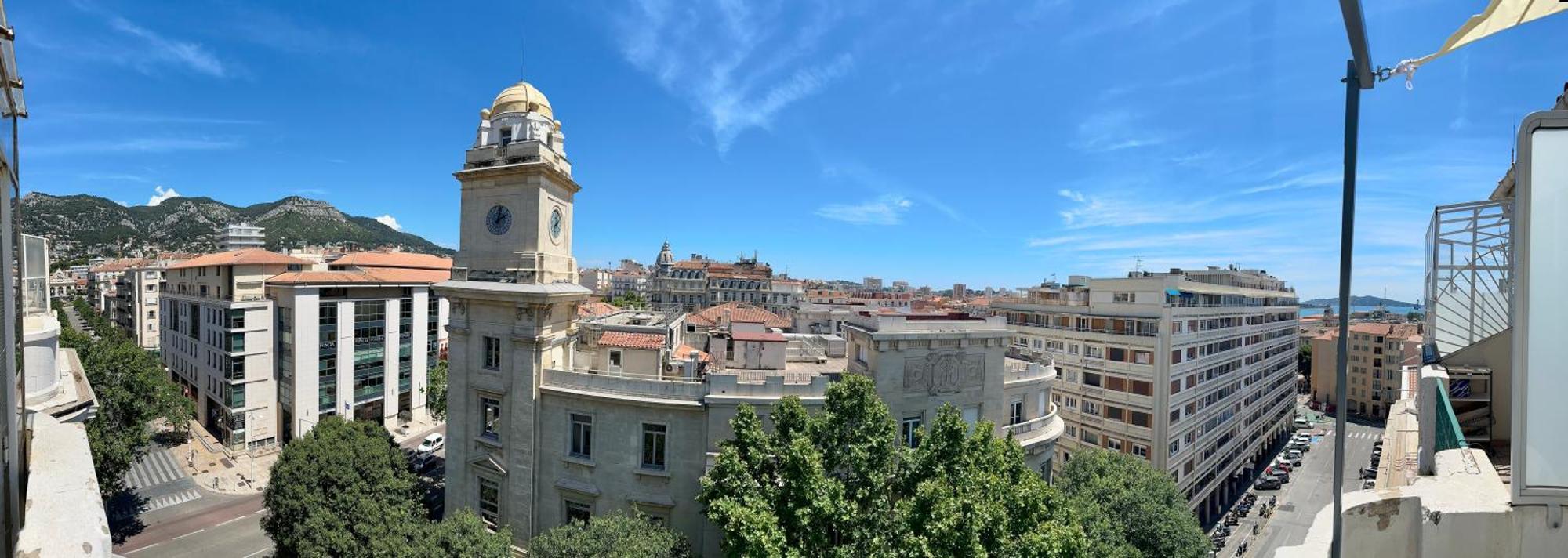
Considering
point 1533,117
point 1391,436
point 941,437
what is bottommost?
point 941,437

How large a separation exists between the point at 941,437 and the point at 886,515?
267 cm

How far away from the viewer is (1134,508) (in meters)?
25.8

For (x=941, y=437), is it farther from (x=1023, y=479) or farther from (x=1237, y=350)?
(x=1237, y=350)

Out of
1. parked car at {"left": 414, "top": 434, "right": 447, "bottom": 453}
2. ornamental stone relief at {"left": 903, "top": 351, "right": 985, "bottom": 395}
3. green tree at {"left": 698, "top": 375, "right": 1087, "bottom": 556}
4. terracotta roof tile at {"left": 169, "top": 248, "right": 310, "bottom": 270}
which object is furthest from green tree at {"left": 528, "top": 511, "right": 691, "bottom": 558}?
terracotta roof tile at {"left": 169, "top": 248, "right": 310, "bottom": 270}

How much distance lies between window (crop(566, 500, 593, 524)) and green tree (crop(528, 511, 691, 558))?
3679 mm

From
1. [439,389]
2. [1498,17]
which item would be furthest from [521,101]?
[439,389]

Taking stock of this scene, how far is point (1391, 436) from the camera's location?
11781 millimetres

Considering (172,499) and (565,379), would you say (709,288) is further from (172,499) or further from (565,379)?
(565,379)

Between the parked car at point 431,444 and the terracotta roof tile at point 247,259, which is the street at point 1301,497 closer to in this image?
the parked car at point 431,444

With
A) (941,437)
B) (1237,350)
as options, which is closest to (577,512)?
(941,437)

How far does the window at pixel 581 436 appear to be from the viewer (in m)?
21.6

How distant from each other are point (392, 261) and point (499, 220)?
148 ft

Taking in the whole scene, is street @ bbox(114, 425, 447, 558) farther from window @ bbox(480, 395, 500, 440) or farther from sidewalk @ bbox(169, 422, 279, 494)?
window @ bbox(480, 395, 500, 440)

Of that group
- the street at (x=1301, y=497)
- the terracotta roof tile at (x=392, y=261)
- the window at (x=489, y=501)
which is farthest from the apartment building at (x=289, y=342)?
the street at (x=1301, y=497)
